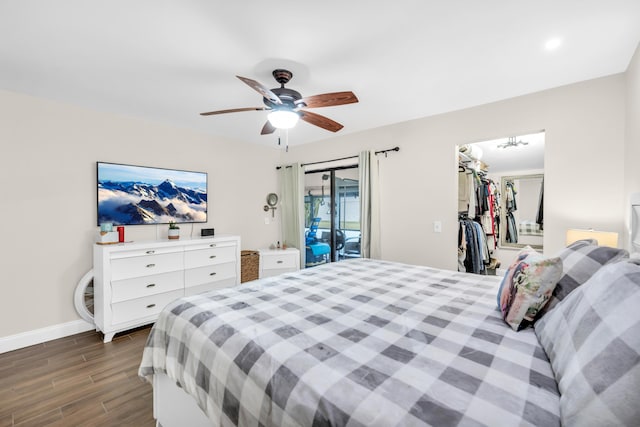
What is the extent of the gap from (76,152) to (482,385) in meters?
3.91

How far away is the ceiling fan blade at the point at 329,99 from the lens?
78.7 inches

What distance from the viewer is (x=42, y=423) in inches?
65.1

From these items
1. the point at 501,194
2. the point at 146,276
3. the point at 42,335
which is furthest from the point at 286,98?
the point at 501,194

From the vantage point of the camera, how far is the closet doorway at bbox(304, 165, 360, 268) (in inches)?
168

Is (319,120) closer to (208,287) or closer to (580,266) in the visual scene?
(580,266)

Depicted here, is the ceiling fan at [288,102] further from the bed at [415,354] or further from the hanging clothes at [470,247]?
the hanging clothes at [470,247]

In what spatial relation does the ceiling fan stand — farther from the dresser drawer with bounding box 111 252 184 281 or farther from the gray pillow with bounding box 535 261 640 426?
the dresser drawer with bounding box 111 252 184 281

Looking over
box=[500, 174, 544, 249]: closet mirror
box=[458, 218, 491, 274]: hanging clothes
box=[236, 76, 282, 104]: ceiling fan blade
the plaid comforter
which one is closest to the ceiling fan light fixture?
box=[236, 76, 282, 104]: ceiling fan blade

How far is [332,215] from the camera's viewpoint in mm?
4473

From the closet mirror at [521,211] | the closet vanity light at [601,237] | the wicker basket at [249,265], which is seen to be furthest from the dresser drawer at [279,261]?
the closet vanity light at [601,237]

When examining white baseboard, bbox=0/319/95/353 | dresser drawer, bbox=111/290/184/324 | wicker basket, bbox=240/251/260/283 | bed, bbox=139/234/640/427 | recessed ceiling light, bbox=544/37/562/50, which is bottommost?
white baseboard, bbox=0/319/95/353

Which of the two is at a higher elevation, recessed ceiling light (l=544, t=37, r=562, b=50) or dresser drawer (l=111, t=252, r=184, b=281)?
recessed ceiling light (l=544, t=37, r=562, b=50)

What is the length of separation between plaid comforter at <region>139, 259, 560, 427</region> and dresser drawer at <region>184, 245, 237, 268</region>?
1795 mm

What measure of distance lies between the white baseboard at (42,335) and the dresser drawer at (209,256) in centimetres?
117
